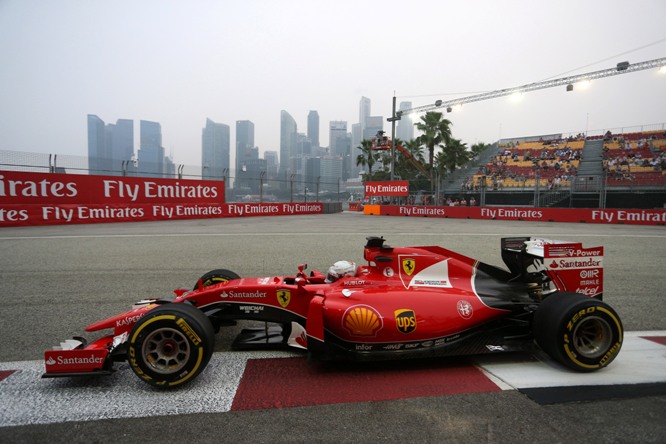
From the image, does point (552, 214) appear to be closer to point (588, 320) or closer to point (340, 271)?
point (588, 320)

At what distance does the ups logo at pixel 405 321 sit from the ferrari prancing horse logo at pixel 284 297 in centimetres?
94

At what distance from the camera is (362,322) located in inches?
116

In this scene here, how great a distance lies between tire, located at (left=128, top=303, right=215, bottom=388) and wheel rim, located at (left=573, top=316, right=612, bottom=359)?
2949 millimetres

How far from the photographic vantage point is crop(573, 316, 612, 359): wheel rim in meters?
2.96

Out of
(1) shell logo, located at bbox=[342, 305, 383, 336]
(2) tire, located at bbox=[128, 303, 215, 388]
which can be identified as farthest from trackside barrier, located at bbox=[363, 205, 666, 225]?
(2) tire, located at bbox=[128, 303, 215, 388]

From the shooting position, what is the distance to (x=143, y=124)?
261 feet

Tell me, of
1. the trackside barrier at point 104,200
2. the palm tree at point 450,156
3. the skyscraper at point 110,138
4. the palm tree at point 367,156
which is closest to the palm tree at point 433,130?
the palm tree at point 450,156

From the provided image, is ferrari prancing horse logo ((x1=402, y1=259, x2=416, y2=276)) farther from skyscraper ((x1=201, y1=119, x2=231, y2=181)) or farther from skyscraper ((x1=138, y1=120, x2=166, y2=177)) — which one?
skyscraper ((x1=201, y1=119, x2=231, y2=181))

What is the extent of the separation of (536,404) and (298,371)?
5.79ft

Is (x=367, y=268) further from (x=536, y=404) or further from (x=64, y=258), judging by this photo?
(x=64, y=258)

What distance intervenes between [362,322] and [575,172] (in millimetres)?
39721

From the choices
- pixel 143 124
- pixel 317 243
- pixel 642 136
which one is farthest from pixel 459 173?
pixel 143 124

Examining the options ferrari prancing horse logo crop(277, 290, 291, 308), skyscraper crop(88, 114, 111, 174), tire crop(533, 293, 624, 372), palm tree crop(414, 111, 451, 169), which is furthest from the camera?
skyscraper crop(88, 114, 111, 174)

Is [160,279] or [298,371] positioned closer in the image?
[298,371]
